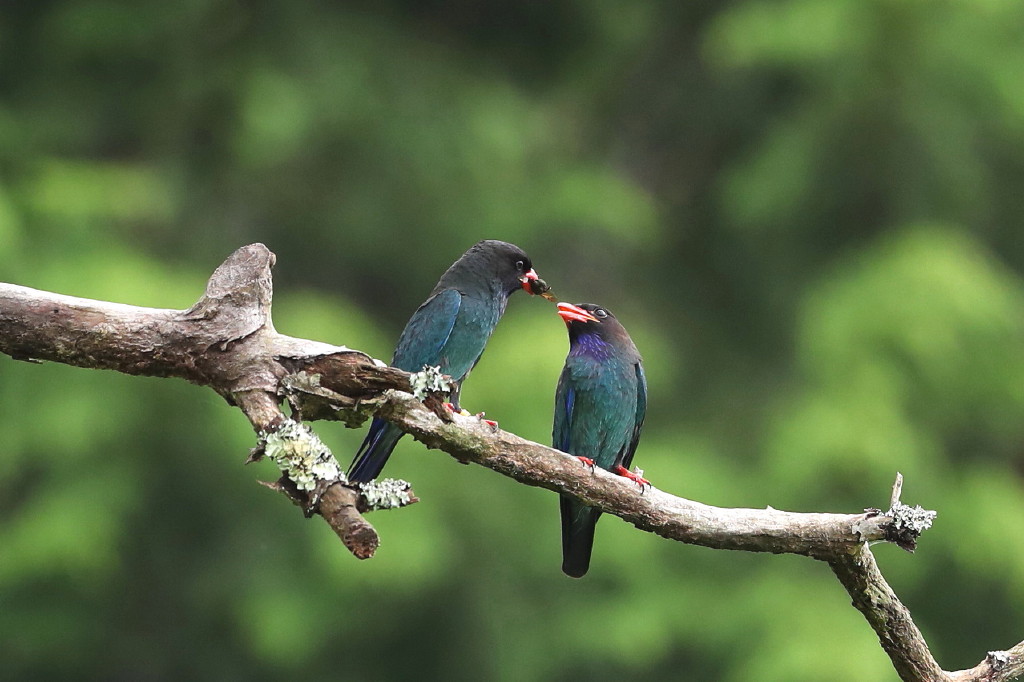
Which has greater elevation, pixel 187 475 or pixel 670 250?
pixel 670 250

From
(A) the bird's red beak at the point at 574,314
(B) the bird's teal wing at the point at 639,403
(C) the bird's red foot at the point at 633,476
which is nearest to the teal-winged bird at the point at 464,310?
(A) the bird's red beak at the point at 574,314

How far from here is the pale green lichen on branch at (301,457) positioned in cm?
377

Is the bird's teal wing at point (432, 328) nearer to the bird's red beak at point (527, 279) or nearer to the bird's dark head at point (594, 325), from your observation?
the bird's red beak at point (527, 279)

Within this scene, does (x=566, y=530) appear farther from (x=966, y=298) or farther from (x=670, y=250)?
(x=670, y=250)

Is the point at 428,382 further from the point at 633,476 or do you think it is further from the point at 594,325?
the point at 594,325

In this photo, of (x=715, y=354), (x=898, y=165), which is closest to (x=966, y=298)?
(x=898, y=165)

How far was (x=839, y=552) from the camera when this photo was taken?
163 inches

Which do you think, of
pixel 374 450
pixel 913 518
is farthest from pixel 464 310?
pixel 913 518

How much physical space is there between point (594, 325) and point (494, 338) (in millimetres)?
6019

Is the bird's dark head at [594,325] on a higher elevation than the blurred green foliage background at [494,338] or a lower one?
lower

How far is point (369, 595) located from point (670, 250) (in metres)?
4.67

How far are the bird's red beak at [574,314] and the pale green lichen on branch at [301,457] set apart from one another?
90.4 inches

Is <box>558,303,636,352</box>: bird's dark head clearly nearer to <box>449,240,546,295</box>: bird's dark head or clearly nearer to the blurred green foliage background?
<box>449,240,546,295</box>: bird's dark head

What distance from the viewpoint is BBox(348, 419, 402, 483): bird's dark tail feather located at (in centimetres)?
535
